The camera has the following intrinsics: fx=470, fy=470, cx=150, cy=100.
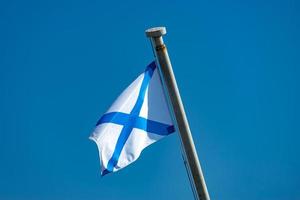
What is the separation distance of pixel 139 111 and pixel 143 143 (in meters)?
0.84

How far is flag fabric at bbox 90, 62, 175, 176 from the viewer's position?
11359 millimetres

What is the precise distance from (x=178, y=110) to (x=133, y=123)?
262 centimetres

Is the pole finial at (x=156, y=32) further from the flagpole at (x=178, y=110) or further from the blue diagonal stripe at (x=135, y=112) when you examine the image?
the blue diagonal stripe at (x=135, y=112)

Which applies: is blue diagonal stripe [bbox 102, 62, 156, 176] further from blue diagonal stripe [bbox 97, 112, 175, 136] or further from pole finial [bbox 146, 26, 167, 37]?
pole finial [bbox 146, 26, 167, 37]

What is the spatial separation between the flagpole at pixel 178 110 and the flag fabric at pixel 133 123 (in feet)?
6.41

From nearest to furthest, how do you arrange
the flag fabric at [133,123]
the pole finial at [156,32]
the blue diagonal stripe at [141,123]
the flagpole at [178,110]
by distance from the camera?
the flagpole at [178,110], the pole finial at [156,32], the flag fabric at [133,123], the blue diagonal stripe at [141,123]

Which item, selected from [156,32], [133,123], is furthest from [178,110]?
[133,123]

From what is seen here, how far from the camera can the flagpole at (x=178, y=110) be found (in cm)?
933

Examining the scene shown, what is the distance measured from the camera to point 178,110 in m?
9.68

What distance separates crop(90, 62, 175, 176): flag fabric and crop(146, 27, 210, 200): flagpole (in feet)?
6.41

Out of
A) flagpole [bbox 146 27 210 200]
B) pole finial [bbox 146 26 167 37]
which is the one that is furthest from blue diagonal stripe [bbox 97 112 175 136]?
pole finial [bbox 146 26 167 37]

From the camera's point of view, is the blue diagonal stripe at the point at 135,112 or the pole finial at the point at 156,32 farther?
the blue diagonal stripe at the point at 135,112

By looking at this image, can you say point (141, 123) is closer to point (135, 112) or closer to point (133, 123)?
point (133, 123)

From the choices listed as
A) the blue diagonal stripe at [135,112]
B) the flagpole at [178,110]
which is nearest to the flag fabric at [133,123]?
the blue diagonal stripe at [135,112]
